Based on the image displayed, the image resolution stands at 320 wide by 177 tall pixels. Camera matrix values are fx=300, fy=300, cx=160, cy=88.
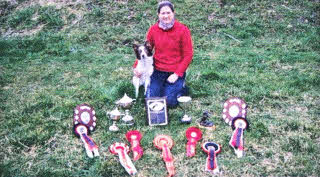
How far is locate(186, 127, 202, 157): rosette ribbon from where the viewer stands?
306cm

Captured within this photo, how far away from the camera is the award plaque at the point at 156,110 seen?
355cm

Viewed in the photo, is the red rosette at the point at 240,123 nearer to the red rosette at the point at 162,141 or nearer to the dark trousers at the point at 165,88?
the red rosette at the point at 162,141

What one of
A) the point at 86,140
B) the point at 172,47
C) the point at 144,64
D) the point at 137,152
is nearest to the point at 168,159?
the point at 137,152

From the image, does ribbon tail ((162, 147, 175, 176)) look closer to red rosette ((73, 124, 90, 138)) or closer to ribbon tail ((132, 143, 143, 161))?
ribbon tail ((132, 143, 143, 161))

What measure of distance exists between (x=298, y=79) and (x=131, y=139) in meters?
2.88

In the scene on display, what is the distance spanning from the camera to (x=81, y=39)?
21.9ft

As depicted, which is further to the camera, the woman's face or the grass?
the woman's face

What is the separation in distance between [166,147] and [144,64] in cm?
123

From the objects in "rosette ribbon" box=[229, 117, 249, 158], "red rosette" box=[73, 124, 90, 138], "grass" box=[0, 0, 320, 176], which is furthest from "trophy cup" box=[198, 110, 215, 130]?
"red rosette" box=[73, 124, 90, 138]

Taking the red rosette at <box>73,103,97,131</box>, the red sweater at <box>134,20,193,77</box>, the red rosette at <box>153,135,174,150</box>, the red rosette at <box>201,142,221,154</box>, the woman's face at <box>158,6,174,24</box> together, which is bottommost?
the red rosette at <box>201,142,221,154</box>

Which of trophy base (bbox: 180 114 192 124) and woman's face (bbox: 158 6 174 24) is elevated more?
woman's face (bbox: 158 6 174 24)

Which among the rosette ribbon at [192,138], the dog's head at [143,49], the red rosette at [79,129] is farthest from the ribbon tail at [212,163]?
the dog's head at [143,49]

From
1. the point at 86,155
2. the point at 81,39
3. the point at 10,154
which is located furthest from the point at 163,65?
the point at 81,39

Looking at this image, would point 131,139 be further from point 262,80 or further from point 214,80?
point 262,80
